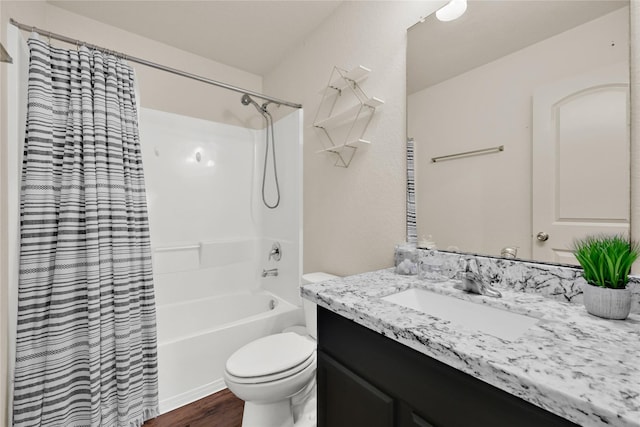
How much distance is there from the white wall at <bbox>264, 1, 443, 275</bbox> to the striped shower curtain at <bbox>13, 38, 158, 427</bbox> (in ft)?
3.63

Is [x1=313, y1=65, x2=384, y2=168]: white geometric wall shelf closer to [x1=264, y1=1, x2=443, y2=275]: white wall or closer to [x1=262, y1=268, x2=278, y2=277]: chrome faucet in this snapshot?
[x1=264, y1=1, x2=443, y2=275]: white wall

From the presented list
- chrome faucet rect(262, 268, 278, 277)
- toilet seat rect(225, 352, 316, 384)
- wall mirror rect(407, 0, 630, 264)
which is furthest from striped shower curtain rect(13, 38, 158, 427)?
wall mirror rect(407, 0, 630, 264)

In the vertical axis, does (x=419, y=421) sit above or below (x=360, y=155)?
below

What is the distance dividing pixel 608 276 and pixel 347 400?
0.80 meters

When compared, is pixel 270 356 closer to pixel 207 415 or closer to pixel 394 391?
pixel 207 415

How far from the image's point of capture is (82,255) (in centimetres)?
140

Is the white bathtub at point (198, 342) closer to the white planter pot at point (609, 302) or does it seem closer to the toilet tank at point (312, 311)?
the toilet tank at point (312, 311)

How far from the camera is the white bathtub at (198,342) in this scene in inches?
66.5

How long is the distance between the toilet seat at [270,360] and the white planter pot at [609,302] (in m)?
1.12

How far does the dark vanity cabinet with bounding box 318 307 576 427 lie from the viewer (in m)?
0.53

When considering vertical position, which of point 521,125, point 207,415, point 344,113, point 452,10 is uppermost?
point 452,10

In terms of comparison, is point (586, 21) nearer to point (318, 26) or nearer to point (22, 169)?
point (318, 26)

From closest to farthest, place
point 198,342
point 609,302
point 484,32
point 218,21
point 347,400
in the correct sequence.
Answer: point 609,302 < point 347,400 < point 484,32 < point 198,342 < point 218,21

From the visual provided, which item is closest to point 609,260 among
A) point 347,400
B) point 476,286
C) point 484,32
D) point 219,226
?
point 476,286
